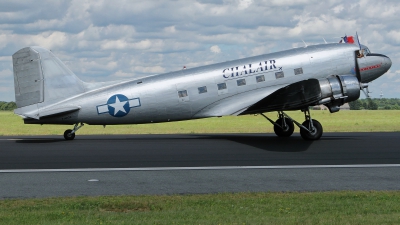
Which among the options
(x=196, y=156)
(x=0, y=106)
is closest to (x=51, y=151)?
(x=196, y=156)

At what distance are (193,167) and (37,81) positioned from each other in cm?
1085

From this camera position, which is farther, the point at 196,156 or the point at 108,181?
the point at 196,156

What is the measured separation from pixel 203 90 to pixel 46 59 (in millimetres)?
7067

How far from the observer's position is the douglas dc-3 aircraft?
23.4 m

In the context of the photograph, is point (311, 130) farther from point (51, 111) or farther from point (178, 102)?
point (51, 111)

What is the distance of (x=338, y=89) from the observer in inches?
903

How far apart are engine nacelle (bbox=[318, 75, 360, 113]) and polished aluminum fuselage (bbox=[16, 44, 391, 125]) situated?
1765 mm

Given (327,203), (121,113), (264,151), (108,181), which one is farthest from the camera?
(121,113)

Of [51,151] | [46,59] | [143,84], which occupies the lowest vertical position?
[51,151]

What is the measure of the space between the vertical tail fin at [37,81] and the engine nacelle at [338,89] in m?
10.4

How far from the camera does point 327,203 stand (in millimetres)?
10531

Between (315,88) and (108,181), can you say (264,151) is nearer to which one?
(315,88)

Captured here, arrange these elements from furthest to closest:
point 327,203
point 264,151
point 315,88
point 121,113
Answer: point 121,113
point 315,88
point 264,151
point 327,203

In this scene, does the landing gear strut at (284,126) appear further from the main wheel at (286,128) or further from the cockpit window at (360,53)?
the cockpit window at (360,53)
